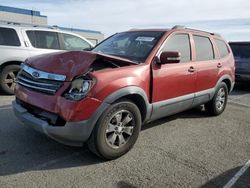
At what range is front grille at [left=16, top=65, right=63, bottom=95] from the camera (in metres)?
3.75

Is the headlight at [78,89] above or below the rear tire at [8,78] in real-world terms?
above

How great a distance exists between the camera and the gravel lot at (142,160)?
3518mm

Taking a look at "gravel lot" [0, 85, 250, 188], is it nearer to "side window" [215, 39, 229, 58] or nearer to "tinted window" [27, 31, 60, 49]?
"side window" [215, 39, 229, 58]

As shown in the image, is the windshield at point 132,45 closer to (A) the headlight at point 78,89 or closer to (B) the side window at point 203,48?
(B) the side window at point 203,48

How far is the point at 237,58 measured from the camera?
416 inches

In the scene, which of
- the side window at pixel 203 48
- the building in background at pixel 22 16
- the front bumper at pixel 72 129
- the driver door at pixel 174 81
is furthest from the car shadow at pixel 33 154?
the building in background at pixel 22 16

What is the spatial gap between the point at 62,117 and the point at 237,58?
27.9 ft

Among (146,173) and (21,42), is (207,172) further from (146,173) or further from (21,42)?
(21,42)

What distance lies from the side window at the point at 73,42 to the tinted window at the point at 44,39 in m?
0.28

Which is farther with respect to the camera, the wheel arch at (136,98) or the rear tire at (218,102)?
the rear tire at (218,102)

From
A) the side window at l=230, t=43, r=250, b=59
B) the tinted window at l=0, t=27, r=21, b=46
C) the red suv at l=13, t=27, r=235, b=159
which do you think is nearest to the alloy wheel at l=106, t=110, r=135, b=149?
the red suv at l=13, t=27, r=235, b=159

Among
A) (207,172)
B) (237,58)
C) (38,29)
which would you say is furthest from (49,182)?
(237,58)

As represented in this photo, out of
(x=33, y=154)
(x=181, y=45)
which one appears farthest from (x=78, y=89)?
(x=181, y=45)

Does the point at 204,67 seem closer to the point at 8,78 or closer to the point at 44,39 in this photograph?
the point at 44,39
